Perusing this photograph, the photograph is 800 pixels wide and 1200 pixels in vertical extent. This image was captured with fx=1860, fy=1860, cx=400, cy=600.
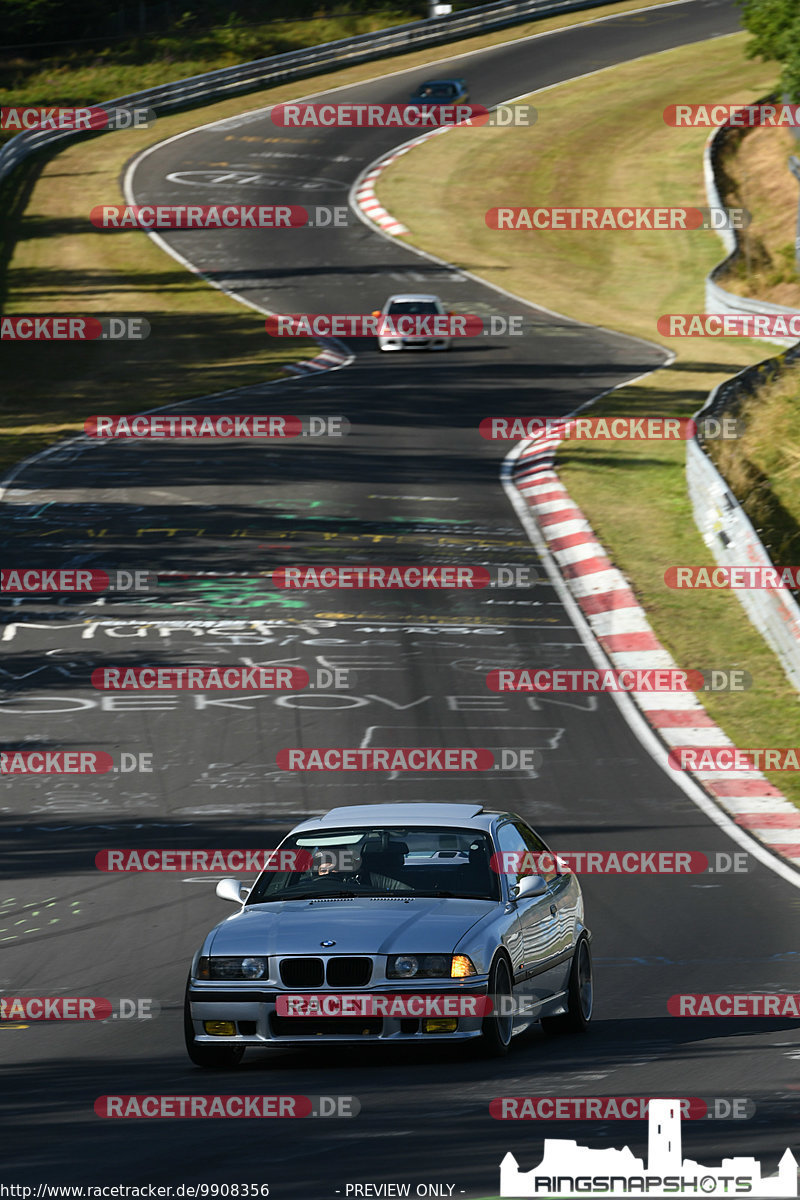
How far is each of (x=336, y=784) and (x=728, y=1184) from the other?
9300mm

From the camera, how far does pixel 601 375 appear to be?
36531 millimetres

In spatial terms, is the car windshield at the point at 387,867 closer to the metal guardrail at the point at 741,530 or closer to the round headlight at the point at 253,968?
the round headlight at the point at 253,968

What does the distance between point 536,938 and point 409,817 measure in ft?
3.22

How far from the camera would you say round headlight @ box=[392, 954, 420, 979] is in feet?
27.7

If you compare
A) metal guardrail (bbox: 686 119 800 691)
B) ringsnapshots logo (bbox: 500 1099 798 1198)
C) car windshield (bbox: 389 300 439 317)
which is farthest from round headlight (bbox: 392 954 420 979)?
car windshield (bbox: 389 300 439 317)

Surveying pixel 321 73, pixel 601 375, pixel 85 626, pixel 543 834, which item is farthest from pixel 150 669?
pixel 321 73

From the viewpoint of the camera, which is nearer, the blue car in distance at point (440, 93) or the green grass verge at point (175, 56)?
the blue car in distance at point (440, 93)

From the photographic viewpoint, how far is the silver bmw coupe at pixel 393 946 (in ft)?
27.6

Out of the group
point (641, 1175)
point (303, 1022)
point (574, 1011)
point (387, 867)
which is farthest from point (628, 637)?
point (641, 1175)

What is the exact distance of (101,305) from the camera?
44.0 metres

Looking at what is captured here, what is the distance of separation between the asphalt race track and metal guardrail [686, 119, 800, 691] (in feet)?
6.85

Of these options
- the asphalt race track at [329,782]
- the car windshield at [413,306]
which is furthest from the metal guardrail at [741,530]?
the car windshield at [413,306]

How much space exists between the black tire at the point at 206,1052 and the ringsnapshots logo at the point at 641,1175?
2235mm

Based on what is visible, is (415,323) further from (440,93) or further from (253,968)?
(253,968)
